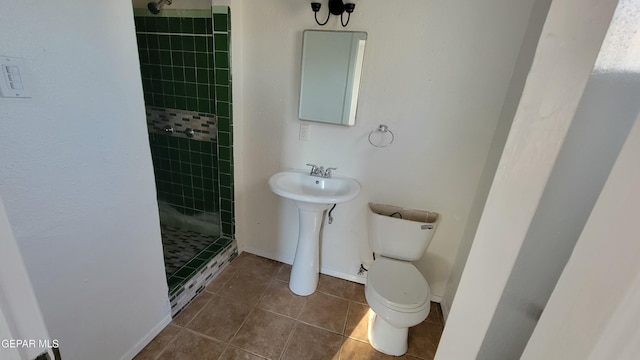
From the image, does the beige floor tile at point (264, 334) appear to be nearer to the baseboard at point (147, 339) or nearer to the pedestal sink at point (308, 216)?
the pedestal sink at point (308, 216)

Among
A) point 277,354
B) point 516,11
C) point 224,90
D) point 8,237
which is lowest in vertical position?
point 277,354

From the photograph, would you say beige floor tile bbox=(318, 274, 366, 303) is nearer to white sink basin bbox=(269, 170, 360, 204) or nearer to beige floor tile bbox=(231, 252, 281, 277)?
beige floor tile bbox=(231, 252, 281, 277)

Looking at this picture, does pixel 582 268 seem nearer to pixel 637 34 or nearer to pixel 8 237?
pixel 637 34

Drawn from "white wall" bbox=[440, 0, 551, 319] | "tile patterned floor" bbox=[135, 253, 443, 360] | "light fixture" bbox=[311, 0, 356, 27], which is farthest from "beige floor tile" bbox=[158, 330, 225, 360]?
"light fixture" bbox=[311, 0, 356, 27]

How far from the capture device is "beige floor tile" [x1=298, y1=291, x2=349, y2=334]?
1.68m

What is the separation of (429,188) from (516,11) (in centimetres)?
104

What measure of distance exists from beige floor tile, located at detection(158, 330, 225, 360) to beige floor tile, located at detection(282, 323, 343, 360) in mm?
389

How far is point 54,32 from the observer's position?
0.85 m

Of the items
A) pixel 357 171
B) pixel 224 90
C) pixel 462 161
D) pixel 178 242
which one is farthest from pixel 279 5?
pixel 178 242

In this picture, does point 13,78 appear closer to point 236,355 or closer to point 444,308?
point 236,355

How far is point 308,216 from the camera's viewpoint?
1774mm

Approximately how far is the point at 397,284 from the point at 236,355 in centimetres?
97

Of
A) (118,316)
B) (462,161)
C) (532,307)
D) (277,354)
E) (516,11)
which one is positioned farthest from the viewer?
(462,161)

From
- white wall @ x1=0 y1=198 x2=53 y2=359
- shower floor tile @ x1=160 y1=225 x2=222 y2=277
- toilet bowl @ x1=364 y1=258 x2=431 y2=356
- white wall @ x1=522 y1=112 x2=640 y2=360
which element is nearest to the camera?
white wall @ x1=522 y1=112 x2=640 y2=360
